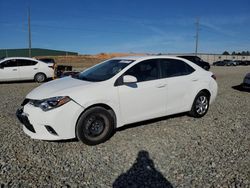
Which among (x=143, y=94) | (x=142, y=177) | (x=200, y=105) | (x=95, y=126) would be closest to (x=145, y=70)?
(x=143, y=94)

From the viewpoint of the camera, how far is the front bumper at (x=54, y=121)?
13.3ft

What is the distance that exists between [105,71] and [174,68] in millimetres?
1582

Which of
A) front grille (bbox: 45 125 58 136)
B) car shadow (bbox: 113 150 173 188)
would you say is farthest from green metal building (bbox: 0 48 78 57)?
car shadow (bbox: 113 150 173 188)

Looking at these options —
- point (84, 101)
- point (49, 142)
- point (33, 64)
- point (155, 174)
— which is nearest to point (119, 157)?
point (155, 174)

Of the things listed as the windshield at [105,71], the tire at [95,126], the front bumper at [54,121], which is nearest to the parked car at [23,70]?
the windshield at [105,71]

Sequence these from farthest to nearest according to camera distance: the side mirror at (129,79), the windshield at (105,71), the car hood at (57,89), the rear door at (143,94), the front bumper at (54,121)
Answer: the windshield at (105,71) < the rear door at (143,94) < the side mirror at (129,79) < the car hood at (57,89) < the front bumper at (54,121)

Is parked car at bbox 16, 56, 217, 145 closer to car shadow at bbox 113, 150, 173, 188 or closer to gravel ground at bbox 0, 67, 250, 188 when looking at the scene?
gravel ground at bbox 0, 67, 250, 188

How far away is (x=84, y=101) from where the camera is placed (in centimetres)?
420

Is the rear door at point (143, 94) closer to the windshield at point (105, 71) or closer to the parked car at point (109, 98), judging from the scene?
the parked car at point (109, 98)

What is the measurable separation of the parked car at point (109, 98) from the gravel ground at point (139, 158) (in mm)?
307

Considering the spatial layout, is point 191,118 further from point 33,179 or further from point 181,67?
point 33,179

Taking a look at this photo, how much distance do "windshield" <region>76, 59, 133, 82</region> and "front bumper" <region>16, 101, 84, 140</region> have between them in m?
0.91

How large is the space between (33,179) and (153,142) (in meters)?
2.19

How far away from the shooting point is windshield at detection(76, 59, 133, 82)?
4872 millimetres
